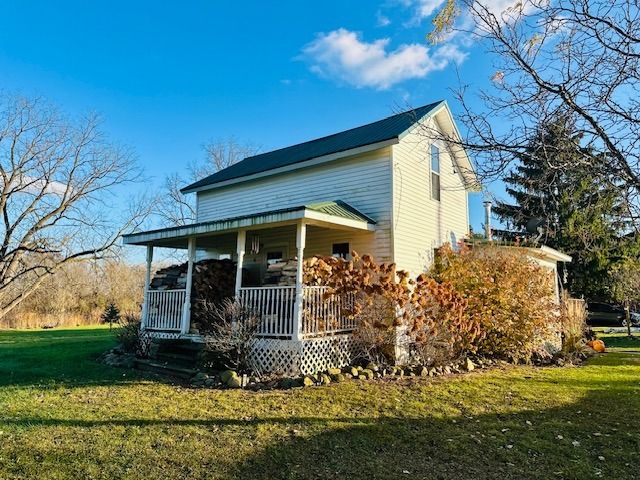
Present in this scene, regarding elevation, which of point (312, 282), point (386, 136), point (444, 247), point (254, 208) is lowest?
point (312, 282)

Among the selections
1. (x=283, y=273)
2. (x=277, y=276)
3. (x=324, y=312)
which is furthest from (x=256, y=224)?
(x=324, y=312)

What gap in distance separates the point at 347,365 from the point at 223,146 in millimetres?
25977

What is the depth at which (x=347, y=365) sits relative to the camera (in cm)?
926

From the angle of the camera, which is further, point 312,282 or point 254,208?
point 254,208

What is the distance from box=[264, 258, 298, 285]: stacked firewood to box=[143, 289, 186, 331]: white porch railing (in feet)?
7.89

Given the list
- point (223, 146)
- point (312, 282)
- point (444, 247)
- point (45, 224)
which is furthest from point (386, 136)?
point (223, 146)

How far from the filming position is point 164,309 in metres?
11.0

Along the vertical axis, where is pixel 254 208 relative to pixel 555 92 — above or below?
above

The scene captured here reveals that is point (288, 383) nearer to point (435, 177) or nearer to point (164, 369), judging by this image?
point (164, 369)

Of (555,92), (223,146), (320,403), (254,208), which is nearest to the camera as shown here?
(555,92)

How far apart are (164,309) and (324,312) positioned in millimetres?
4595

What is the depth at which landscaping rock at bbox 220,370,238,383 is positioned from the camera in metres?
7.95

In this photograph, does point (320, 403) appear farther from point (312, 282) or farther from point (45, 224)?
point (45, 224)

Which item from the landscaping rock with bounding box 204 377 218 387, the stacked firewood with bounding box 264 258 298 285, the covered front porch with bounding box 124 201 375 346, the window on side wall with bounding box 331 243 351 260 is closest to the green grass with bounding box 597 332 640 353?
the window on side wall with bounding box 331 243 351 260
